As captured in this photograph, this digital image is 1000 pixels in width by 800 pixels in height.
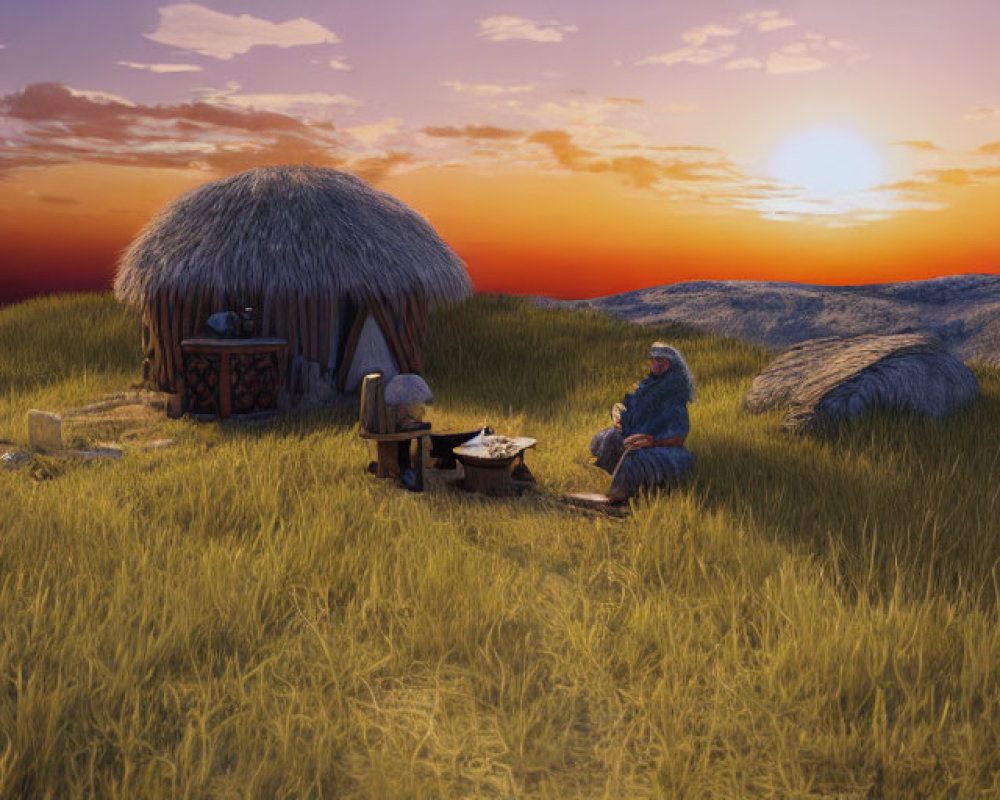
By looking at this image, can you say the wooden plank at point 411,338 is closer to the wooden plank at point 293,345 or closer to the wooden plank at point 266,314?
the wooden plank at point 293,345

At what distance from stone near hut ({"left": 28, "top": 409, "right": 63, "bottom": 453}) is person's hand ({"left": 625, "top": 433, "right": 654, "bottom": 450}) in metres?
4.92

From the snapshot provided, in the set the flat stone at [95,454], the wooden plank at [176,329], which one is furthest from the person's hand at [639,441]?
Result: the wooden plank at [176,329]

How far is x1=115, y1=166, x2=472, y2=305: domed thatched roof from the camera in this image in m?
8.77

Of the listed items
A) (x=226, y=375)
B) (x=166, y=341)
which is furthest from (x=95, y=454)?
(x=166, y=341)

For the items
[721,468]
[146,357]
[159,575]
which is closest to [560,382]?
[721,468]

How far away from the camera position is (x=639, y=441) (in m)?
5.20

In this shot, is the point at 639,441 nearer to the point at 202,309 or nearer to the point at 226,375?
the point at 226,375

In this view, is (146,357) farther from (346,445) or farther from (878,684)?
(878,684)

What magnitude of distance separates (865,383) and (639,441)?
10.1ft

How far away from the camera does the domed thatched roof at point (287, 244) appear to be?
28.8 ft

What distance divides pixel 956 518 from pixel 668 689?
9.08ft

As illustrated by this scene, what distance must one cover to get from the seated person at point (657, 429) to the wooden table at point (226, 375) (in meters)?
4.76

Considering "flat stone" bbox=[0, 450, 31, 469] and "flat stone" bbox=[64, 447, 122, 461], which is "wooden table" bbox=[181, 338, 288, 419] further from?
"flat stone" bbox=[0, 450, 31, 469]

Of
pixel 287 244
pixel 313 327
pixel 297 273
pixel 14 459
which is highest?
pixel 287 244
